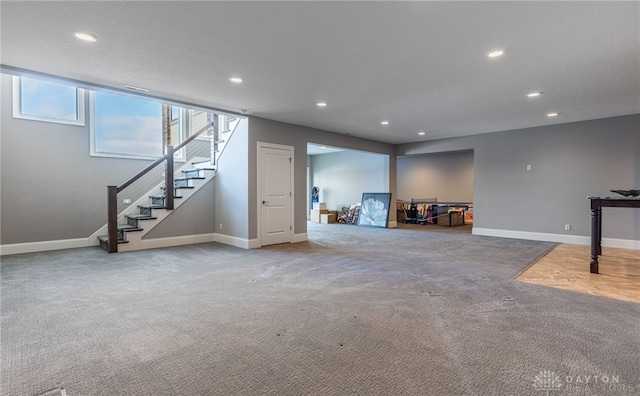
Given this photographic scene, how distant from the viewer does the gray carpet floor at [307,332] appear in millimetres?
1775

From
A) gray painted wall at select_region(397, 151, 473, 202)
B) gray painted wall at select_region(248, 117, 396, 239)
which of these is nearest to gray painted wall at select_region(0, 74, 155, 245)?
gray painted wall at select_region(248, 117, 396, 239)

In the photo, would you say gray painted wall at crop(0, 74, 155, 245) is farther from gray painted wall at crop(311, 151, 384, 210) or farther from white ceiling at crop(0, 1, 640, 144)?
gray painted wall at crop(311, 151, 384, 210)

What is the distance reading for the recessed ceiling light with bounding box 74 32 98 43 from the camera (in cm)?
286

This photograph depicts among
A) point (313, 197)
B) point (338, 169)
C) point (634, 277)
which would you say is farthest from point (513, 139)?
point (313, 197)

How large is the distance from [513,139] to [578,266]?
3.72 metres

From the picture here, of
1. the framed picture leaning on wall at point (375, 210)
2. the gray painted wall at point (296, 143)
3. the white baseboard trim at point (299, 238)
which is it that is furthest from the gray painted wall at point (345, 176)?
the white baseboard trim at point (299, 238)

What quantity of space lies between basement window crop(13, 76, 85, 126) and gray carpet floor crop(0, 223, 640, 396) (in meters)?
2.79

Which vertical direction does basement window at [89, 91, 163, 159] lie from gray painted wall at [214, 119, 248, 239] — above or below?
above

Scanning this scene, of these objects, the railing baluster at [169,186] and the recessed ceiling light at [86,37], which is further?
the railing baluster at [169,186]

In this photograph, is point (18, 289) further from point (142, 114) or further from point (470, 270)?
point (470, 270)

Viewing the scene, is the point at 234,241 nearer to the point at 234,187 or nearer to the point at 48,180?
the point at 234,187

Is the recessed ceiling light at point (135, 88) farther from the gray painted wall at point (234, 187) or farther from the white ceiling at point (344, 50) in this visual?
the gray painted wall at point (234, 187)

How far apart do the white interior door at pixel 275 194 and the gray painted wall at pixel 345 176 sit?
4525 millimetres

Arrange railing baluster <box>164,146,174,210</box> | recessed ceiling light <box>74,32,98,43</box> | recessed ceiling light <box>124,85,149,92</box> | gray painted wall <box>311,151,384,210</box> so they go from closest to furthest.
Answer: recessed ceiling light <box>74,32,98,43</box>
recessed ceiling light <box>124,85,149,92</box>
railing baluster <box>164,146,174,210</box>
gray painted wall <box>311,151,384,210</box>
